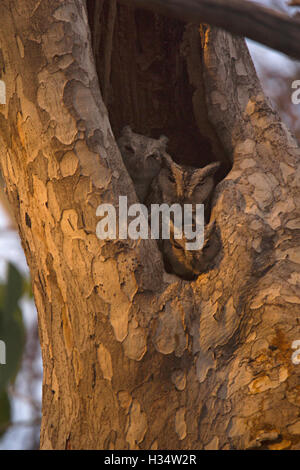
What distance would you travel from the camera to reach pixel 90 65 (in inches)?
49.1

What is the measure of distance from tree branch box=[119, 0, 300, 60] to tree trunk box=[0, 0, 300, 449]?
51cm

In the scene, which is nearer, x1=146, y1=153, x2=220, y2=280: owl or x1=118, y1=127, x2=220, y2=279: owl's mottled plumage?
x1=146, y1=153, x2=220, y2=280: owl

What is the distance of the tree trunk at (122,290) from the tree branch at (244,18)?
0.51 metres

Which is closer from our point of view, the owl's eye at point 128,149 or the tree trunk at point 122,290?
the tree trunk at point 122,290

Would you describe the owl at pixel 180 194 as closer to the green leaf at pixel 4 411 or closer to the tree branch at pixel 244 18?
the tree branch at pixel 244 18

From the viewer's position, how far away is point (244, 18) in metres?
0.72

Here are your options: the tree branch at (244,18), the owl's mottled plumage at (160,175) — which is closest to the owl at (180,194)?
the owl's mottled plumage at (160,175)

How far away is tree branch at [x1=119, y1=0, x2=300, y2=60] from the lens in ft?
2.34

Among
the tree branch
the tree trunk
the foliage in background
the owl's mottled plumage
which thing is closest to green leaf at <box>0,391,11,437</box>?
the foliage in background

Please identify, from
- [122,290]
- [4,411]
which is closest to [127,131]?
[122,290]

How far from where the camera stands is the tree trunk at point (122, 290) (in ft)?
3.52

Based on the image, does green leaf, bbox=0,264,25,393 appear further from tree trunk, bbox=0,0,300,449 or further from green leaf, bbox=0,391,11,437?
tree trunk, bbox=0,0,300,449
